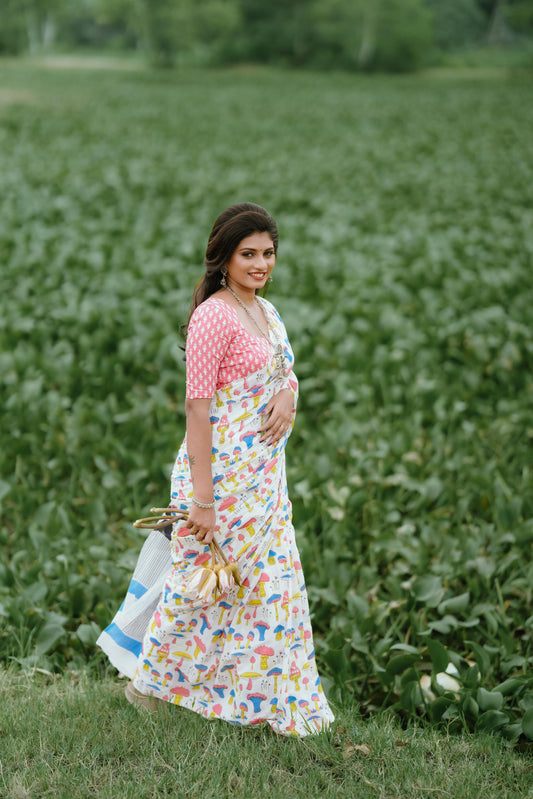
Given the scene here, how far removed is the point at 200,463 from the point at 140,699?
0.95 m

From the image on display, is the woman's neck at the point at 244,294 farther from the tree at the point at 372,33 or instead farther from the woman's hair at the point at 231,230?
the tree at the point at 372,33

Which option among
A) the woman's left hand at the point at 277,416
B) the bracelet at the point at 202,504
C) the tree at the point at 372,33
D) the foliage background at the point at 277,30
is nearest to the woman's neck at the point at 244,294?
the woman's left hand at the point at 277,416

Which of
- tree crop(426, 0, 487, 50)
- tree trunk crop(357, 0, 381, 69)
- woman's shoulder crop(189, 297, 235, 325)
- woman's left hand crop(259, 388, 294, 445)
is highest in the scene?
tree crop(426, 0, 487, 50)

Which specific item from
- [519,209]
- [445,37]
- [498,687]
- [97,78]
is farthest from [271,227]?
[445,37]

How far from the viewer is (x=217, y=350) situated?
2184 millimetres

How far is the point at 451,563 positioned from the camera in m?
3.79

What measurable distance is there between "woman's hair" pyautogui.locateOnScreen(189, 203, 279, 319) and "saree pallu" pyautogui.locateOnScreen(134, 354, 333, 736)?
1.11ft

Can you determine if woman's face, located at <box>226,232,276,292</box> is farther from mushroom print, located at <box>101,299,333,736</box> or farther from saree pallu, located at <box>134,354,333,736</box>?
saree pallu, located at <box>134,354,333,736</box>

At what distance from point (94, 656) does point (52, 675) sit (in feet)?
0.76

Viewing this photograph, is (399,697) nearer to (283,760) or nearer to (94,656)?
(283,760)

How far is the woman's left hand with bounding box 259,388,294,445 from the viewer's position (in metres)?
2.34

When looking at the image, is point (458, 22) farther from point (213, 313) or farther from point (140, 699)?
point (140, 699)

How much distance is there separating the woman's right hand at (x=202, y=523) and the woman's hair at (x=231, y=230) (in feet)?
2.18

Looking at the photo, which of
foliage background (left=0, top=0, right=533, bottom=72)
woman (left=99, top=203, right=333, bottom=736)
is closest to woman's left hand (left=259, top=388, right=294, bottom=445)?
woman (left=99, top=203, right=333, bottom=736)
